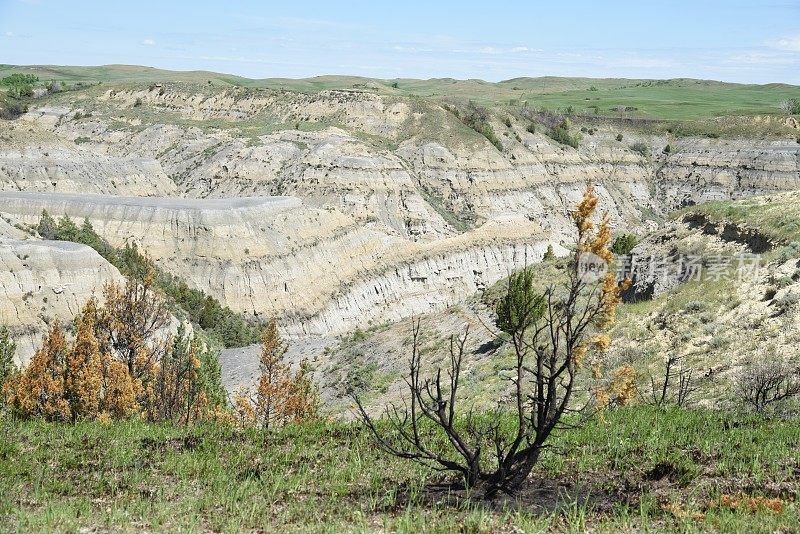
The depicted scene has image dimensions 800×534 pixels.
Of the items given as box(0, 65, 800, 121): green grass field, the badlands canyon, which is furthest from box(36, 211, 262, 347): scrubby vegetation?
box(0, 65, 800, 121): green grass field

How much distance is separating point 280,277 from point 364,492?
5161cm

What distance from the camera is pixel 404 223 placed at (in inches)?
3132

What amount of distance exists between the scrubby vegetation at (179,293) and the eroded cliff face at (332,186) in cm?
185

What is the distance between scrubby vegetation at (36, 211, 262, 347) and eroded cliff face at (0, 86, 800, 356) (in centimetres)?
185

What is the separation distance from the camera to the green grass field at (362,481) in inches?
342

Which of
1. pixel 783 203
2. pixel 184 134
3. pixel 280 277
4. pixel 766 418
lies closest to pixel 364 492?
pixel 766 418

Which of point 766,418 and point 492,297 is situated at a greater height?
point 766,418

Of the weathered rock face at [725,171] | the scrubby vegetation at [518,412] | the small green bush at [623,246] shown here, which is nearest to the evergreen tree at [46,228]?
the small green bush at [623,246]

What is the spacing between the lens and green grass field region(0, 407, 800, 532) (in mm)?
8688

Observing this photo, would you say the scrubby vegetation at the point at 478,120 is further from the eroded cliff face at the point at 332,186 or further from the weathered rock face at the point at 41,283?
the weathered rock face at the point at 41,283

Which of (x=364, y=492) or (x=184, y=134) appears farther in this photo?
(x=184, y=134)

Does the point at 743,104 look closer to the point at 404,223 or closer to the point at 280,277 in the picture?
the point at 404,223

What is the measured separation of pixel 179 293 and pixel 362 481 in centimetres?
4766

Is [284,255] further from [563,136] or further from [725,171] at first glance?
[725,171]
